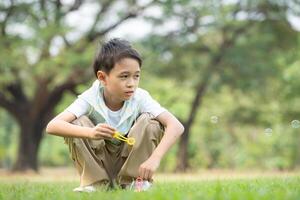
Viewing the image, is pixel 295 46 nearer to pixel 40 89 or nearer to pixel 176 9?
pixel 176 9

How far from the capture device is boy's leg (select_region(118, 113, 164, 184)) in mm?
3488

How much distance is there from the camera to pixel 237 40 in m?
17.0

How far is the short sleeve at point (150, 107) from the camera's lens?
3.60m

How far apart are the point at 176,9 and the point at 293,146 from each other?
6.90 metres

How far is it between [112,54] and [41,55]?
11.4 m

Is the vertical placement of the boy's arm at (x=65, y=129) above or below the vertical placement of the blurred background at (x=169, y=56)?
below

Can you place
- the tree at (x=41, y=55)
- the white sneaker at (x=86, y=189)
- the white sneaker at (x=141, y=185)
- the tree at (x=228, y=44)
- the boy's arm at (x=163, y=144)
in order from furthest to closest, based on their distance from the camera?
the tree at (x=228, y=44), the tree at (x=41, y=55), the white sneaker at (x=86, y=189), the white sneaker at (x=141, y=185), the boy's arm at (x=163, y=144)

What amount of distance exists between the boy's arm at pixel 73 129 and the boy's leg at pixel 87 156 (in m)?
0.07

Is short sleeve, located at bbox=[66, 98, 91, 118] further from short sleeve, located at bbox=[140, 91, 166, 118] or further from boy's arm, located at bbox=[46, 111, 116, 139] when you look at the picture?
short sleeve, located at bbox=[140, 91, 166, 118]

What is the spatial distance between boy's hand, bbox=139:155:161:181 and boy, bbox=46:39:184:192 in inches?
3.5

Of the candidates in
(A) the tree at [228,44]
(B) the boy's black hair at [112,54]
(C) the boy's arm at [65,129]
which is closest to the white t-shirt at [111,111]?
(C) the boy's arm at [65,129]

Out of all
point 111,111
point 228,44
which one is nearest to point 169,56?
point 228,44

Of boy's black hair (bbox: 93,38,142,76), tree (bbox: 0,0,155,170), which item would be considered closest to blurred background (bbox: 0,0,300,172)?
tree (bbox: 0,0,155,170)

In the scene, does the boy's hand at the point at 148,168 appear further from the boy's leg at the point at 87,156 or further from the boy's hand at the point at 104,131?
the boy's leg at the point at 87,156
